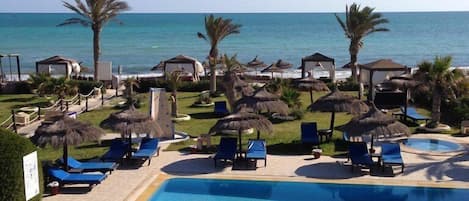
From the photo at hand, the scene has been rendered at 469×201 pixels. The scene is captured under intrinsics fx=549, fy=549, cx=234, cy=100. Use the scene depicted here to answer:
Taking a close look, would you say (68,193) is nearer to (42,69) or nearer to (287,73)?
(42,69)

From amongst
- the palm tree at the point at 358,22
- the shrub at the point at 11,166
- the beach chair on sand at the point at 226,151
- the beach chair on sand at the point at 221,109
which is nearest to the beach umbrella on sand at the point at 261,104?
the beach chair on sand at the point at 226,151

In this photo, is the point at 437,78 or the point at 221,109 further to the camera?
the point at 221,109

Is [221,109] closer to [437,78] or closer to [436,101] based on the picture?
[436,101]

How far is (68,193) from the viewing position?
14195 mm

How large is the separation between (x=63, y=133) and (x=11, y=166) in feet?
12.4

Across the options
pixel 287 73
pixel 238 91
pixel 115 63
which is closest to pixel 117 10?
pixel 238 91

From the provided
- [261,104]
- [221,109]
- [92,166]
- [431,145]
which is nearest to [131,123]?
[92,166]

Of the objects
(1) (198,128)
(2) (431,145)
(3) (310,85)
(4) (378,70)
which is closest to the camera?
(2) (431,145)

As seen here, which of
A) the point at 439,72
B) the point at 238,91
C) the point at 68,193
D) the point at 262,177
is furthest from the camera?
the point at 238,91

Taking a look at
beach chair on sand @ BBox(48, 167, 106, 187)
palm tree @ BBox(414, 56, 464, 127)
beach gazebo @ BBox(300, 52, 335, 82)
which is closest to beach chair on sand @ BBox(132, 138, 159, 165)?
beach chair on sand @ BBox(48, 167, 106, 187)

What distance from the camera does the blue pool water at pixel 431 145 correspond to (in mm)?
18875

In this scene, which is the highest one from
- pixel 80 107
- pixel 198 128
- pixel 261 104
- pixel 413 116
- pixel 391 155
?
pixel 261 104

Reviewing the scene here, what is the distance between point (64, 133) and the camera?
585 inches

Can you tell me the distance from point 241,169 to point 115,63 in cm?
5618
